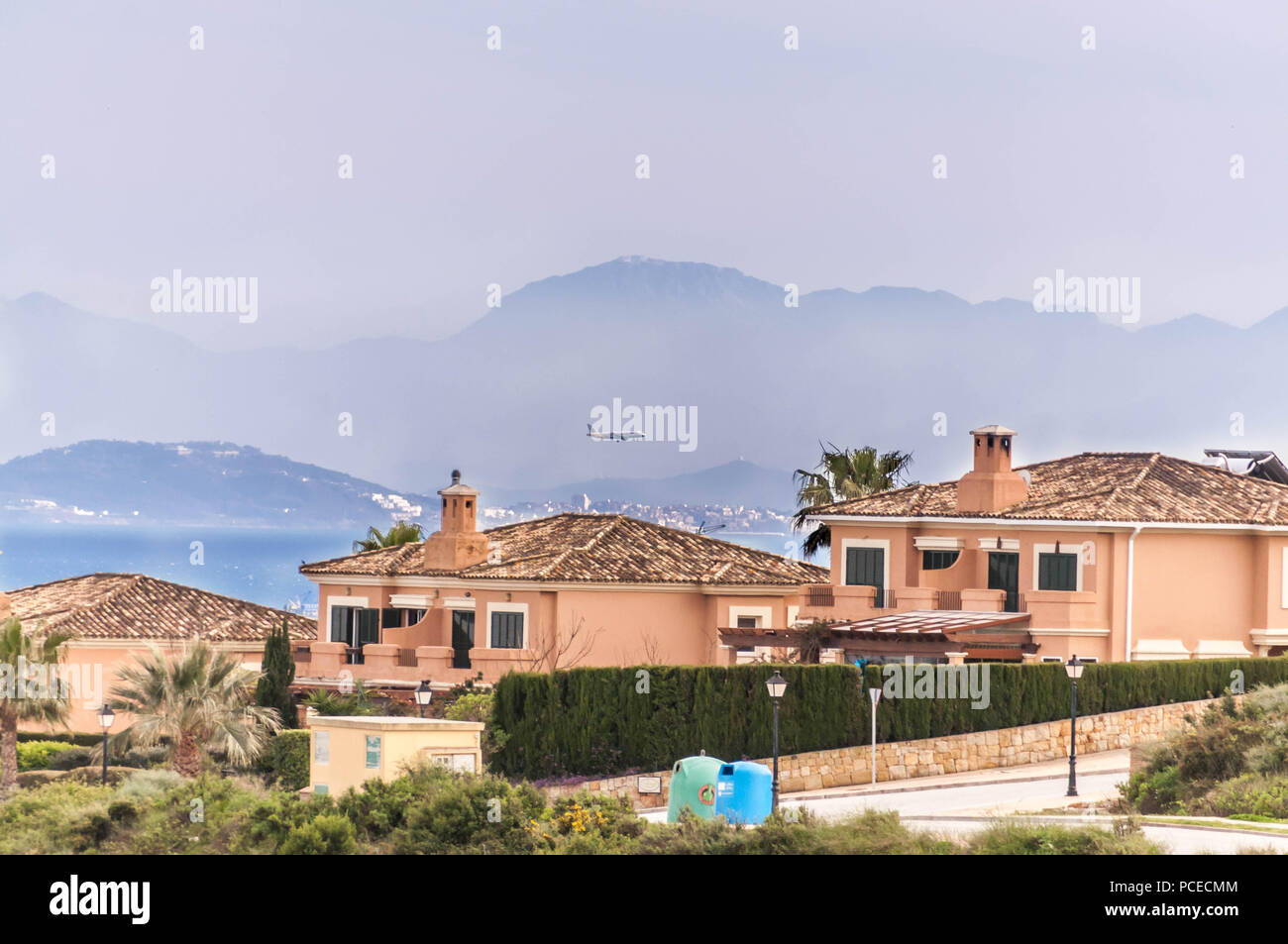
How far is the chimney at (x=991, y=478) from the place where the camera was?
5297cm

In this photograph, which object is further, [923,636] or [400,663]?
[400,663]

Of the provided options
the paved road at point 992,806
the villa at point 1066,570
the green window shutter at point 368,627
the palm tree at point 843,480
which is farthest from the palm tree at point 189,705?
the palm tree at point 843,480

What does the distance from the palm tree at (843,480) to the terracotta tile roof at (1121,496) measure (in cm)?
1233

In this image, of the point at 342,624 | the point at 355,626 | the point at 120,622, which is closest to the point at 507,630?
the point at 355,626

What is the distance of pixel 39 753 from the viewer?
51.3 m

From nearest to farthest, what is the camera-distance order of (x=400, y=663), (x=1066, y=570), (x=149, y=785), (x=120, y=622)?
(x=149, y=785), (x=1066, y=570), (x=400, y=663), (x=120, y=622)

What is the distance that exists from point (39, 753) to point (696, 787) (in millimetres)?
26485

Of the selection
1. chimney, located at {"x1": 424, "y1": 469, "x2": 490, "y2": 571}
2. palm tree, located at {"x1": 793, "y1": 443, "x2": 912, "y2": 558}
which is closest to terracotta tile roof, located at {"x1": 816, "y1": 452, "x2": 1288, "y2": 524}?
chimney, located at {"x1": 424, "y1": 469, "x2": 490, "y2": 571}

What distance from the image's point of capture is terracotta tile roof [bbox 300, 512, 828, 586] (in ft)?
173

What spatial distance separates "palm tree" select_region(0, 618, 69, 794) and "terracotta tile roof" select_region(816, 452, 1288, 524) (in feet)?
74.0

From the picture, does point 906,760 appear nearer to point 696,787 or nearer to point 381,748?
point 696,787

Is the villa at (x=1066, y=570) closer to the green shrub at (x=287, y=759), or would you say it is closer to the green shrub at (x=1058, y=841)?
the green shrub at (x=287, y=759)

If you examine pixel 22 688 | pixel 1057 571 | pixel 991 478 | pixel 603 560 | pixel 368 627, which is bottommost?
pixel 22 688
